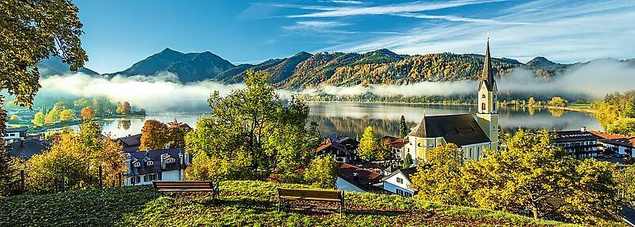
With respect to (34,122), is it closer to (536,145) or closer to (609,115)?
(536,145)

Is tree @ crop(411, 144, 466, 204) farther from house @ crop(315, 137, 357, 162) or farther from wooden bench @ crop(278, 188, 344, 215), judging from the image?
house @ crop(315, 137, 357, 162)

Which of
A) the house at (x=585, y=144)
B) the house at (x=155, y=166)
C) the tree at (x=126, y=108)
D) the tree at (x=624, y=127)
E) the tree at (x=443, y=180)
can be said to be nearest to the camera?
the tree at (x=443, y=180)

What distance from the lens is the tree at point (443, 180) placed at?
729 inches

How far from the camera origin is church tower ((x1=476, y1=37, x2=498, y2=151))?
48750 millimetres

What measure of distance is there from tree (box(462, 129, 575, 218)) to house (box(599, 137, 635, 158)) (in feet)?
197

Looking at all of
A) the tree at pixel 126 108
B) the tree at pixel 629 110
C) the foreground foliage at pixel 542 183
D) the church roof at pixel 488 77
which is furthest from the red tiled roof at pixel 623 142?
the tree at pixel 126 108

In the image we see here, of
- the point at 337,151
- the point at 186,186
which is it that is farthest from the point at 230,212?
the point at 337,151

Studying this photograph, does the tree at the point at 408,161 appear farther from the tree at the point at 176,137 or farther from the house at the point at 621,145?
the house at the point at 621,145

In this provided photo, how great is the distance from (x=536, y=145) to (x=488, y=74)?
119ft

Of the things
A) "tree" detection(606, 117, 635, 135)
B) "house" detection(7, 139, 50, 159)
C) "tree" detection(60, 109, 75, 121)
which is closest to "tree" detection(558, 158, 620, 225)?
"house" detection(7, 139, 50, 159)

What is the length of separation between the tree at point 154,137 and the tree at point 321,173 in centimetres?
3148

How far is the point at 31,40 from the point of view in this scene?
7648 mm

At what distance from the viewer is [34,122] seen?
10975 cm

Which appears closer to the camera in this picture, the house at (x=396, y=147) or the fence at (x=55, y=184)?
the fence at (x=55, y=184)
